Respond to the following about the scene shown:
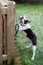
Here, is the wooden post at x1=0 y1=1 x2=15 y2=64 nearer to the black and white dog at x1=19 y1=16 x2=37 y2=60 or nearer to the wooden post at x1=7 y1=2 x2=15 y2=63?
the wooden post at x1=7 y1=2 x2=15 y2=63

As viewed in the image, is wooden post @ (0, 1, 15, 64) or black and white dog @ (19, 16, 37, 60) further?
black and white dog @ (19, 16, 37, 60)

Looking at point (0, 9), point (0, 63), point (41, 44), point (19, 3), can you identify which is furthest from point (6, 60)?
point (19, 3)

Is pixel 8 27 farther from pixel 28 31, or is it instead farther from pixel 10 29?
pixel 28 31

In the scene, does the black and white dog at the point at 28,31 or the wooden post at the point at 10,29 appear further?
the black and white dog at the point at 28,31

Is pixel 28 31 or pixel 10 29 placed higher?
pixel 10 29

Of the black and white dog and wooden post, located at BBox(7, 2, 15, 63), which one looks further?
the black and white dog

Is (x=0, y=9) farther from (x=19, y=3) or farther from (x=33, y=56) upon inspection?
(x=19, y=3)

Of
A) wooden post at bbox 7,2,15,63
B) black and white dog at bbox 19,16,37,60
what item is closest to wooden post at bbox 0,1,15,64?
wooden post at bbox 7,2,15,63

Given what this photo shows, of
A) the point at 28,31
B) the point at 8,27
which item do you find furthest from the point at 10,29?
the point at 28,31

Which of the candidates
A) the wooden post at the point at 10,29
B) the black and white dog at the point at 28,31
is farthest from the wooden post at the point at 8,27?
the black and white dog at the point at 28,31

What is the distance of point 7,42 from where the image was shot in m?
4.95

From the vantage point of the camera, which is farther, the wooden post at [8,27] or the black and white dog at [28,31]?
the black and white dog at [28,31]

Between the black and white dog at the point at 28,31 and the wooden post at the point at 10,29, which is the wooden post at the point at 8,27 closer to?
the wooden post at the point at 10,29

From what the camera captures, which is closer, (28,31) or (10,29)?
(10,29)
